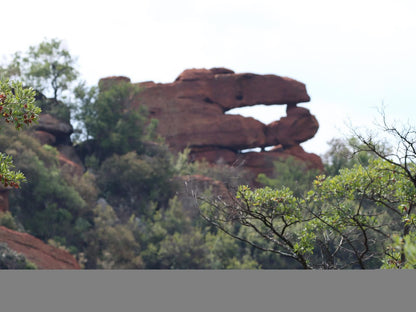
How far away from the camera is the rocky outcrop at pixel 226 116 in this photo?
→ 5638cm

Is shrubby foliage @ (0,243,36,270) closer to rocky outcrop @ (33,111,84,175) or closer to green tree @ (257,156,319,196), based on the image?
rocky outcrop @ (33,111,84,175)

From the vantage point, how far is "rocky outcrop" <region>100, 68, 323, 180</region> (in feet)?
185

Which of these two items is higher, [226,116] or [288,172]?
[226,116]

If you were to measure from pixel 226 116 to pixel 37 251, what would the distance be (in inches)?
1178

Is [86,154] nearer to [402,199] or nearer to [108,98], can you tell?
[108,98]

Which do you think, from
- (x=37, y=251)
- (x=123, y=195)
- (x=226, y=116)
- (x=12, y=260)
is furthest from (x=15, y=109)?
(x=226, y=116)

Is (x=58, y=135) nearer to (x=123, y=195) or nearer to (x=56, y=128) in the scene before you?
(x=56, y=128)

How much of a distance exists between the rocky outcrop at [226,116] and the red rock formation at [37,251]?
83.0ft

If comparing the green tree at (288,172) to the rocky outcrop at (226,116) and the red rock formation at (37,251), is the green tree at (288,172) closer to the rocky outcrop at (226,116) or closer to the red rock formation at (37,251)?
the rocky outcrop at (226,116)

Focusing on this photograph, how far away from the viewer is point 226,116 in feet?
189

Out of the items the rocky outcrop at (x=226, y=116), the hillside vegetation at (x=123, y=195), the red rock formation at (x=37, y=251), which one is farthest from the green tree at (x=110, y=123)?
the red rock formation at (x=37, y=251)

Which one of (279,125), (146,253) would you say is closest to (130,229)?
(146,253)

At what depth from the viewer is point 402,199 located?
11398 millimetres

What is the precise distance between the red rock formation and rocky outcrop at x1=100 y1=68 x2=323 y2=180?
25.3 metres
